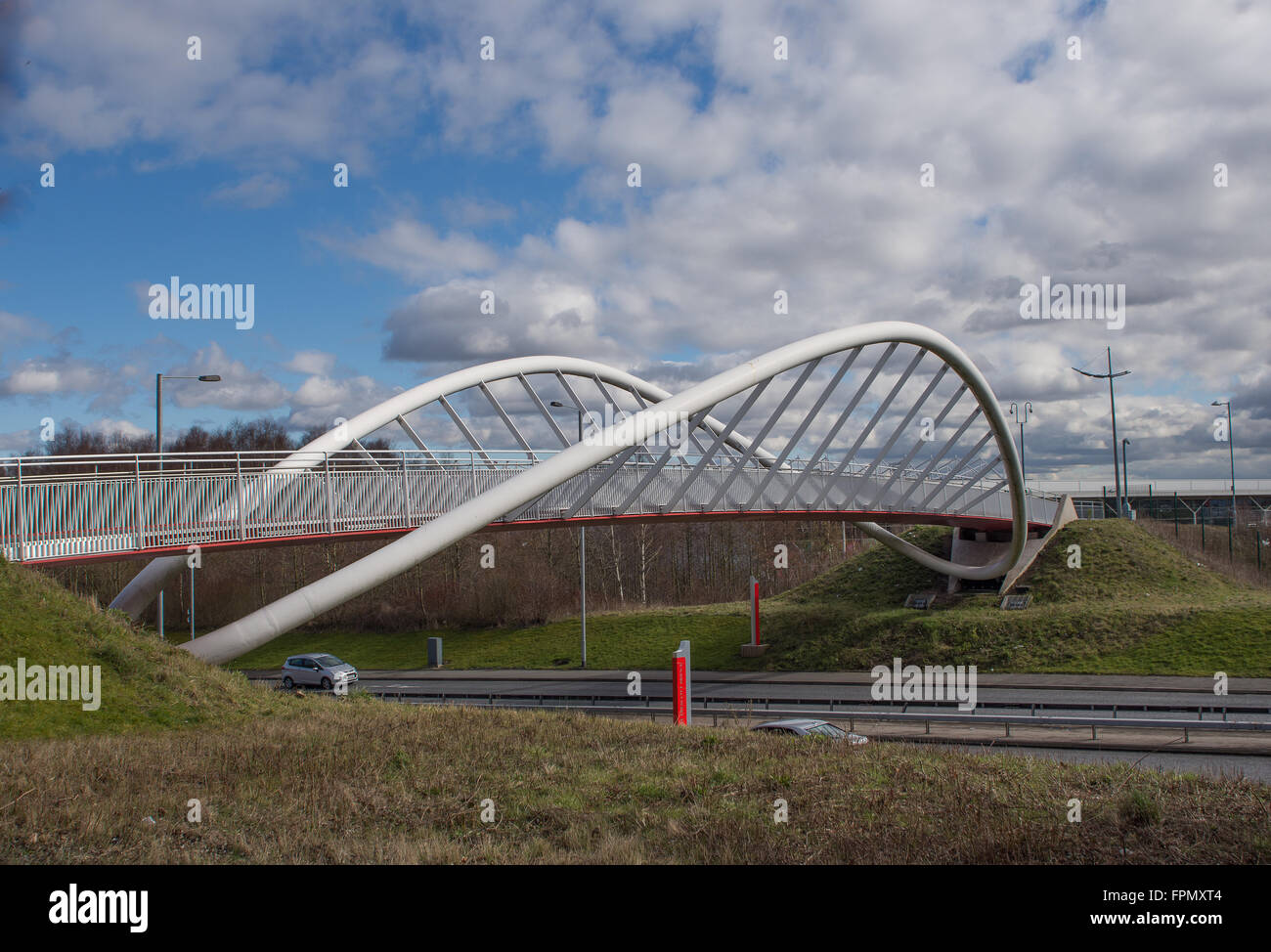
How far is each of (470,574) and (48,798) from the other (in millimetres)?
44685

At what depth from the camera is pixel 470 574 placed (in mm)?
53344

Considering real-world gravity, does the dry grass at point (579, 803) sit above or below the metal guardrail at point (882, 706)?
above

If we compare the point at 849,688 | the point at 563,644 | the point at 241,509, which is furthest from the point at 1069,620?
the point at 241,509

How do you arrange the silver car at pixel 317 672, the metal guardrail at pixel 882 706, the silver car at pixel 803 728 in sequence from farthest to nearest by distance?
the silver car at pixel 317 672
the metal guardrail at pixel 882 706
the silver car at pixel 803 728

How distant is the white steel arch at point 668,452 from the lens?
17688 mm

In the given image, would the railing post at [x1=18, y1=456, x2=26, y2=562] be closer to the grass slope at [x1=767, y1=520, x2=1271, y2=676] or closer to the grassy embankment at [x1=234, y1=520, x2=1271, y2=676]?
the grassy embankment at [x1=234, y1=520, x2=1271, y2=676]

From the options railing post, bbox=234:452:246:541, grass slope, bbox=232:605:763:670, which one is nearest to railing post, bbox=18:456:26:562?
railing post, bbox=234:452:246:541

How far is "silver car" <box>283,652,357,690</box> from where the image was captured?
30672 mm

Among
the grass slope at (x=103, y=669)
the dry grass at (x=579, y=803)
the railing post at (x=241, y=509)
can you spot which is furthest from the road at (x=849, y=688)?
the grass slope at (x=103, y=669)

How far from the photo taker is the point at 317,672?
31016mm

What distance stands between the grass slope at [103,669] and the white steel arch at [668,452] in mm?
1383

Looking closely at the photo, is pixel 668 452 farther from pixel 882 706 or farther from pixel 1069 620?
pixel 1069 620

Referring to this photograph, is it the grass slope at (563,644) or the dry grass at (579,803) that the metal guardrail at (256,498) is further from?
the grass slope at (563,644)
